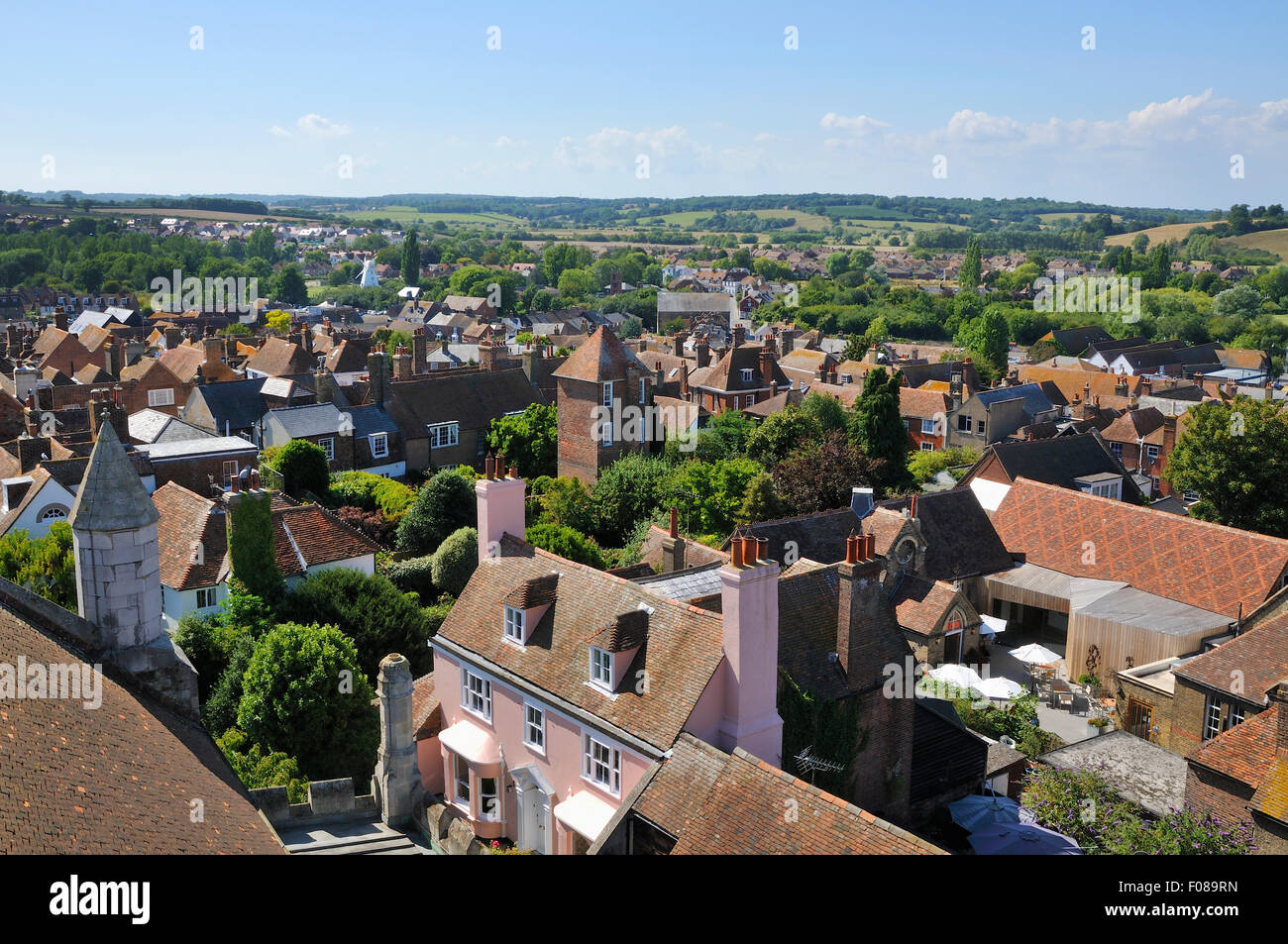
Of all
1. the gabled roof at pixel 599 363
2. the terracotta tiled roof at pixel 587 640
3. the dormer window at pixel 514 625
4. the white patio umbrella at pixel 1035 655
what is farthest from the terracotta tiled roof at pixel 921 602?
the gabled roof at pixel 599 363

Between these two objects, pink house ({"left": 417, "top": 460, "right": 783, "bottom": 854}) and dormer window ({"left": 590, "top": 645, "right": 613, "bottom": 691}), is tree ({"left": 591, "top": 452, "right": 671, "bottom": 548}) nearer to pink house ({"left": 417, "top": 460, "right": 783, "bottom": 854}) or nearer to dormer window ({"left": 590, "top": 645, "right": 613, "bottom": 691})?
pink house ({"left": 417, "top": 460, "right": 783, "bottom": 854})

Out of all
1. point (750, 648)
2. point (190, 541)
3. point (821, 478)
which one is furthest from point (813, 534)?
point (190, 541)

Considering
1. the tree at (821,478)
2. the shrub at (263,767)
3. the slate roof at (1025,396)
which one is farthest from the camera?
the slate roof at (1025,396)

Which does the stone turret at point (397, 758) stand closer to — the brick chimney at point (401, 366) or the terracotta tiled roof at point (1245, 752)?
the terracotta tiled roof at point (1245, 752)
